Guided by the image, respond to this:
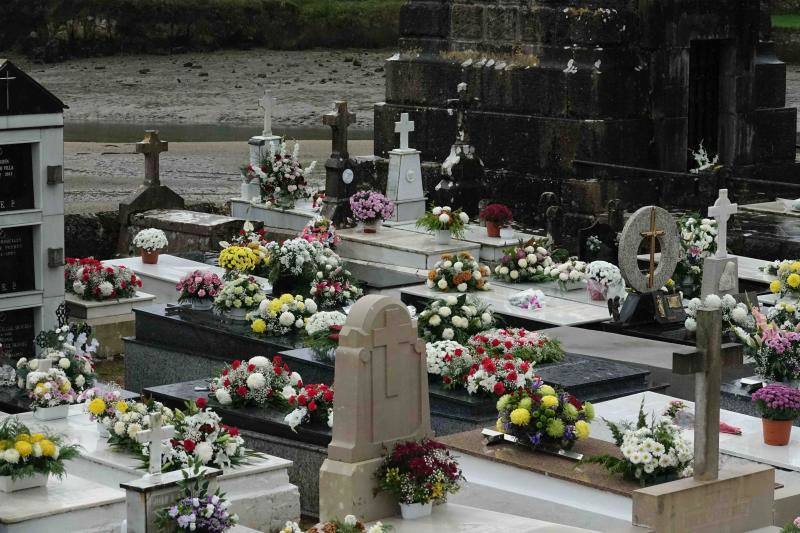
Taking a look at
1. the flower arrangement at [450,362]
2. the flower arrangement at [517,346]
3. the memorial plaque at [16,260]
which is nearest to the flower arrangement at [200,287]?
the memorial plaque at [16,260]

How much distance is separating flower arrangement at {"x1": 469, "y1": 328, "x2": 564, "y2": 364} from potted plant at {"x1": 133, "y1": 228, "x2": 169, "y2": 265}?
541cm

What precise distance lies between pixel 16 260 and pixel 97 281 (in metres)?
2.16

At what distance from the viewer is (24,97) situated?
49.3 ft

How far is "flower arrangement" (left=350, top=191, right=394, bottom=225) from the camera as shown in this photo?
20062 mm

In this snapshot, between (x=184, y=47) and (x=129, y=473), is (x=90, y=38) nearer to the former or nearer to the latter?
(x=184, y=47)

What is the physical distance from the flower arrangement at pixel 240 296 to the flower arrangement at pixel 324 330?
3.17 feet

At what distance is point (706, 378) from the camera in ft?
33.5

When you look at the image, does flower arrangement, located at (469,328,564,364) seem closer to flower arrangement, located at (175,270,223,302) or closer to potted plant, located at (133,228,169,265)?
flower arrangement, located at (175,270,223,302)

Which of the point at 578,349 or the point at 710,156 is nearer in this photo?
the point at 578,349

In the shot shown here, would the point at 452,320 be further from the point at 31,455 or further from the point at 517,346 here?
the point at 31,455

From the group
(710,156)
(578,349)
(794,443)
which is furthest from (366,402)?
(710,156)

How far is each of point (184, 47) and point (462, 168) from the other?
23.9 meters

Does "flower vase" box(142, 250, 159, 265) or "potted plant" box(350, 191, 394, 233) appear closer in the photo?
"flower vase" box(142, 250, 159, 265)

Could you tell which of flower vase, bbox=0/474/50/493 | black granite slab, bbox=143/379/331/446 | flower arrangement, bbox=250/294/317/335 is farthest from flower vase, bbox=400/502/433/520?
flower arrangement, bbox=250/294/317/335
